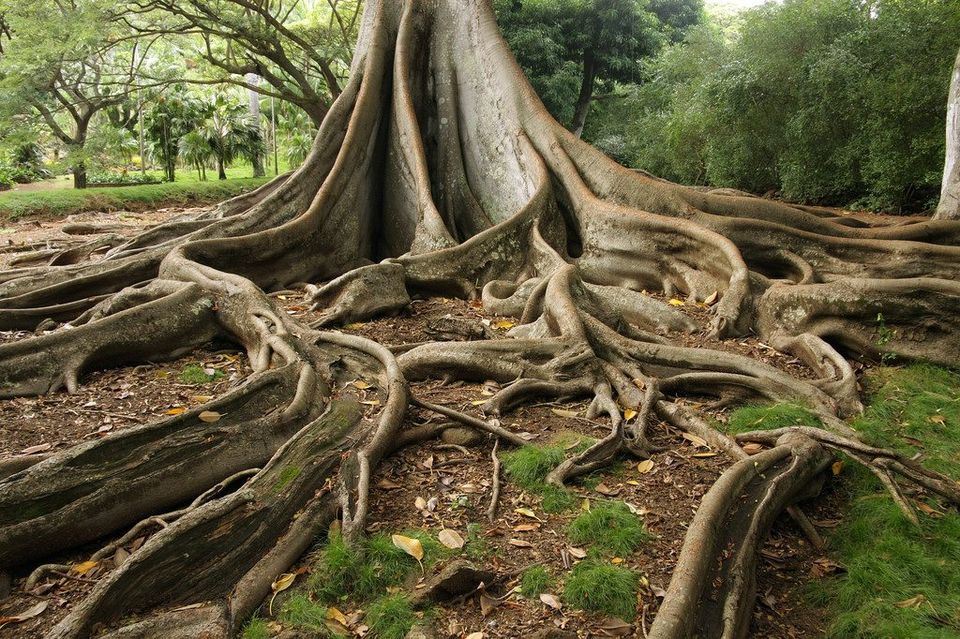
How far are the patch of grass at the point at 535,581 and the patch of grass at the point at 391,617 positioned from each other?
528 mm

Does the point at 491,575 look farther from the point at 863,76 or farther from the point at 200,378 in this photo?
the point at 863,76

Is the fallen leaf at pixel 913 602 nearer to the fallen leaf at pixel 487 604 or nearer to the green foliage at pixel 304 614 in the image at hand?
the fallen leaf at pixel 487 604

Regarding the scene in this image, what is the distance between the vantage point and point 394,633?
2865 millimetres

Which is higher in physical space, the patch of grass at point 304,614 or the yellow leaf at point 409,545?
the yellow leaf at point 409,545

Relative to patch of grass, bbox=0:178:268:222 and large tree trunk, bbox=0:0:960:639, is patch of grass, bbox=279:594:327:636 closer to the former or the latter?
large tree trunk, bbox=0:0:960:639

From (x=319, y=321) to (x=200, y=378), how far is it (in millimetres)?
1192

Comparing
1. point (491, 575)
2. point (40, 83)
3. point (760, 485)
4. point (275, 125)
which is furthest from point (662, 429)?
point (275, 125)

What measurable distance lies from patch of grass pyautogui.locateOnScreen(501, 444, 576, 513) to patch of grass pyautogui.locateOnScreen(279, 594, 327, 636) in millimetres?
1335

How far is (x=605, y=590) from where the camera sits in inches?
120

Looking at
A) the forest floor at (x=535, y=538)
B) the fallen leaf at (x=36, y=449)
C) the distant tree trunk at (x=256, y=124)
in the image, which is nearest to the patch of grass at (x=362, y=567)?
the forest floor at (x=535, y=538)

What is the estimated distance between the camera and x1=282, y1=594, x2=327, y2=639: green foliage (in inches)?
113

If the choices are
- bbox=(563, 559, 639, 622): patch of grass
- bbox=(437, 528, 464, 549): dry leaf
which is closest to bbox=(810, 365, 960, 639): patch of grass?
bbox=(563, 559, 639, 622): patch of grass

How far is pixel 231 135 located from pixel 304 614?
30141mm

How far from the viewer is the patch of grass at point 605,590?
300 centimetres
